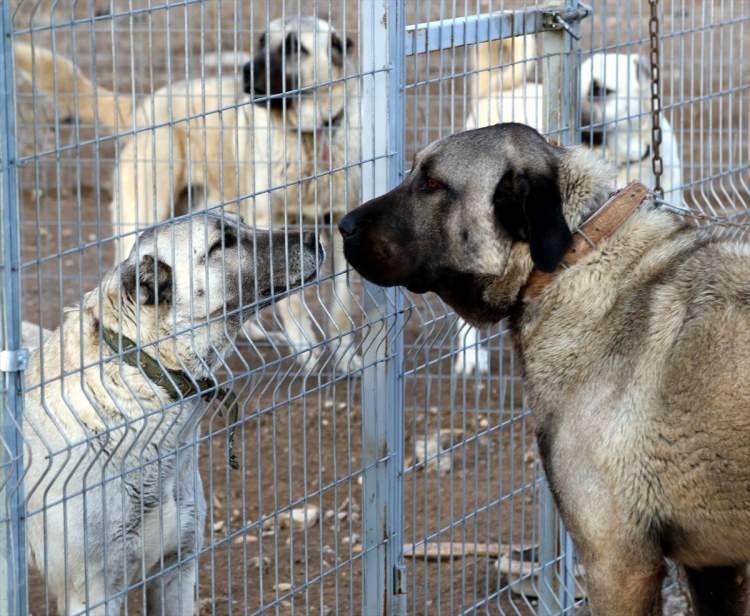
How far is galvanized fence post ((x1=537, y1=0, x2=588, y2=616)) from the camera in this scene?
12.9ft

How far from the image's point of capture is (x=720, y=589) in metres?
3.24

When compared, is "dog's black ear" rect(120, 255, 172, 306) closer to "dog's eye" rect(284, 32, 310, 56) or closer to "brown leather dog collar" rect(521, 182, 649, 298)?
"brown leather dog collar" rect(521, 182, 649, 298)

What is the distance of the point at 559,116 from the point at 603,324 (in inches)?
50.4

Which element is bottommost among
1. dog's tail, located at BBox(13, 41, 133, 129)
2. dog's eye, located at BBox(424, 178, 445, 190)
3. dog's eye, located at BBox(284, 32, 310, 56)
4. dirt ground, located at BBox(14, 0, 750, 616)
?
dirt ground, located at BBox(14, 0, 750, 616)

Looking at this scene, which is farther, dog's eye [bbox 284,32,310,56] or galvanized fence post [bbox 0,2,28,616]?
dog's eye [bbox 284,32,310,56]

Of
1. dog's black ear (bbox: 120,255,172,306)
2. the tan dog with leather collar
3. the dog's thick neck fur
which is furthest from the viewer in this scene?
dog's black ear (bbox: 120,255,172,306)

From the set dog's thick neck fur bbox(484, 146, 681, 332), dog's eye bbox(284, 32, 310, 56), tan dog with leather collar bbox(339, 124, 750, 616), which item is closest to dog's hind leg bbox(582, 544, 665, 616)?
tan dog with leather collar bbox(339, 124, 750, 616)

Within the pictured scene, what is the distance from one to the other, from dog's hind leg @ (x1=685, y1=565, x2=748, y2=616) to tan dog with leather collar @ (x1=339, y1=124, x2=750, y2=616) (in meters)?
0.16

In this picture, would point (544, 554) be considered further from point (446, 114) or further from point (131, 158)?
point (446, 114)

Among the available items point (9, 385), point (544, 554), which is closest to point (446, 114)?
point (544, 554)

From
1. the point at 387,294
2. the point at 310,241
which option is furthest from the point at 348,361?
the point at 310,241

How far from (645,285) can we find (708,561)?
2.31 ft

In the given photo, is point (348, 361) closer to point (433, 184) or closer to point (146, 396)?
point (146, 396)

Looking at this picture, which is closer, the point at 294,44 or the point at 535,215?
the point at 535,215
